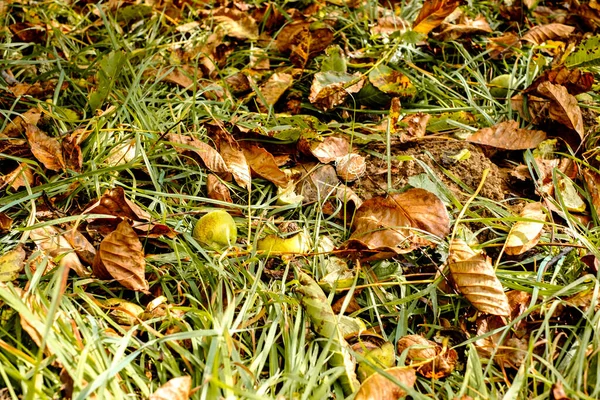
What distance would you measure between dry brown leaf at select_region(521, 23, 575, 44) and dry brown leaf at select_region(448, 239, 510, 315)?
1607mm

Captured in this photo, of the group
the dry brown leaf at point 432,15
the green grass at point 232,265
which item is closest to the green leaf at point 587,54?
the green grass at point 232,265

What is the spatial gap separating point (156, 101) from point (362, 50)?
989 millimetres

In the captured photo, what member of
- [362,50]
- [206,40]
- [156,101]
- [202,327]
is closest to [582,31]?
[362,50]

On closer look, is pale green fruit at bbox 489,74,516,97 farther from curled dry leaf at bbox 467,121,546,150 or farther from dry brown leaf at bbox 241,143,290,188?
dry brown leaf at bbox 241,143,290,188

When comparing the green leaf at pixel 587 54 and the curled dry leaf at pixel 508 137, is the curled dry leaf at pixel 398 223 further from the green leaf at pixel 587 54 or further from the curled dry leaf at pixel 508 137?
the green leaf at pixel 587 54

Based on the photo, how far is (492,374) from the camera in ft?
5.41

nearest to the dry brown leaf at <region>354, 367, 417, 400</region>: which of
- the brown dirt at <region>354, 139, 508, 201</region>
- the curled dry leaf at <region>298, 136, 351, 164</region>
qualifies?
the brown dirt at <region>354, 139, 508, 201</region>

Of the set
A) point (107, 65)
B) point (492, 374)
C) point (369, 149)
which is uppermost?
point (107, 65)

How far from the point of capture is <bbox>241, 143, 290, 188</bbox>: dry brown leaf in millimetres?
2176

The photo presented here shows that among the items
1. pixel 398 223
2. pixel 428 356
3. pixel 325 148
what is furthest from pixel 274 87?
pixel 428 356

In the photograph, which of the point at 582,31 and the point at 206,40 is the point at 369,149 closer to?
the point at 206,40

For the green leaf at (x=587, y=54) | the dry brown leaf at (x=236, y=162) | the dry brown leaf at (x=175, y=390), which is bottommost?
the dry brown leaf at (x=175, y=390)

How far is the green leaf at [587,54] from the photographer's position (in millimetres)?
2555

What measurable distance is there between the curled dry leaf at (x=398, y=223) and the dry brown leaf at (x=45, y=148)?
1.02 meters
